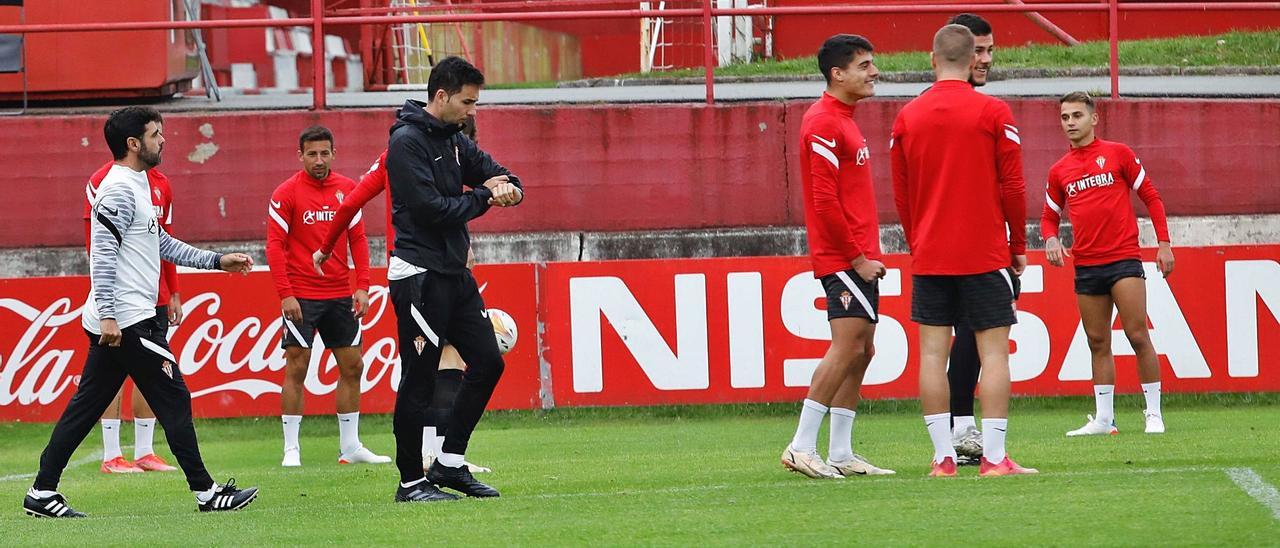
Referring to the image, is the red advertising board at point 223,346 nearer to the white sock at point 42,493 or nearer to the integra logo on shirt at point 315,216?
the integra logo on shirt at point 315,216

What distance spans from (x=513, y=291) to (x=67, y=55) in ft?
18.7

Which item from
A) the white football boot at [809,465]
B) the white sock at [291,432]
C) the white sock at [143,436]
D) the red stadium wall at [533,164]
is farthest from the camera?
the red stadium wall at [533,164]

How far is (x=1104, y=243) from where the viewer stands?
950 centimetres

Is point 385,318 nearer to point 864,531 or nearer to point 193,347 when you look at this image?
point 193,347

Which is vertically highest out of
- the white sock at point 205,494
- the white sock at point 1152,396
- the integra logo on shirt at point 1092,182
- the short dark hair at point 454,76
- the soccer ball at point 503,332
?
the short dark hair at point 454,76

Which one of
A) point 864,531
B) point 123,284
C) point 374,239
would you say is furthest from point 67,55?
point 864,531

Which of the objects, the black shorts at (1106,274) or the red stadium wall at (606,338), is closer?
the black shorts at (1106,274)

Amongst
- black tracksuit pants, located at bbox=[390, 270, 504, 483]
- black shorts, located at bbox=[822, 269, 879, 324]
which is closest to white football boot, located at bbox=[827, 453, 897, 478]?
black shorts, located at bbox=[822, 269, 879, 324]

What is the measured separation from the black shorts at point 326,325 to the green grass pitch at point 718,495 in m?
0.77

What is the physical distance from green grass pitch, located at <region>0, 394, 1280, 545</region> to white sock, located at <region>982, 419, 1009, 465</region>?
160mm

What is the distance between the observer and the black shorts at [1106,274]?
9.48 m

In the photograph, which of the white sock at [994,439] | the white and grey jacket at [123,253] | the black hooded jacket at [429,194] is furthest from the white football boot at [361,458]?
the white sock at [994,439]

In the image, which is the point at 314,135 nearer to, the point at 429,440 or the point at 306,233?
the point at 306,233

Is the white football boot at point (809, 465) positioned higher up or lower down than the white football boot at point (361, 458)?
higher up
